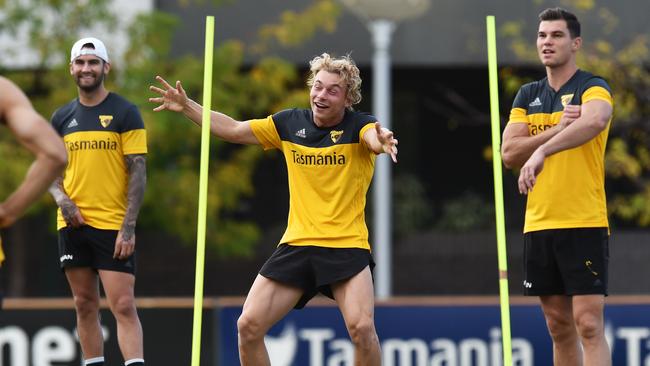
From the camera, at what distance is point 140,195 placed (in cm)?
861

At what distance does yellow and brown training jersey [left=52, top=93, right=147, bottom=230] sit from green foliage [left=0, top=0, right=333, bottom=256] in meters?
7.60

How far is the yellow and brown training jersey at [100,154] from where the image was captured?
28.1 ft

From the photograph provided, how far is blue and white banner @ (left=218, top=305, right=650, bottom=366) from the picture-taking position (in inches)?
445

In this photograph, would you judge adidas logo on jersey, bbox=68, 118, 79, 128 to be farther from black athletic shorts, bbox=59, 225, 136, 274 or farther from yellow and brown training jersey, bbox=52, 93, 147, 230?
black athletic shorts, bbox=59, 225, 136, 274

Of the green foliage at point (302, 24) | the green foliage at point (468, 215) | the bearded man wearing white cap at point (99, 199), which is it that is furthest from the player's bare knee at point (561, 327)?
the green foliage at point (468, 215)

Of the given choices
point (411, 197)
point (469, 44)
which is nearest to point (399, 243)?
point (411, 197)

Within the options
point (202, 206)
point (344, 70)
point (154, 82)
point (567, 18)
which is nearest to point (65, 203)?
point (202, 206)

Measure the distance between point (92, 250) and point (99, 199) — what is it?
34cm

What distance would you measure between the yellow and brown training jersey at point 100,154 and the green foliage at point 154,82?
24.9 feet

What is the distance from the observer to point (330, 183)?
7.66 metres

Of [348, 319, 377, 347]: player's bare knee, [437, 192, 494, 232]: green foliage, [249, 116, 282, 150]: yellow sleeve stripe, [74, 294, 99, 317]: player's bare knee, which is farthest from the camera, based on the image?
[437, 192, 494, 232]: green foliage

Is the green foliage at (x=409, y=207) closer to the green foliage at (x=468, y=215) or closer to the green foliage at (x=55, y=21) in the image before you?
the green foliage at (x=468, y=215)

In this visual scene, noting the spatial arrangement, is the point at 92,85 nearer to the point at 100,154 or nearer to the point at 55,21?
the point at 100,154

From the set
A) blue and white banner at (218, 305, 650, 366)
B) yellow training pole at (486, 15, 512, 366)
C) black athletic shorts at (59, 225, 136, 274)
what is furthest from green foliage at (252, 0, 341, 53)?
yellow training pole at (486, 15, 512, 366)
